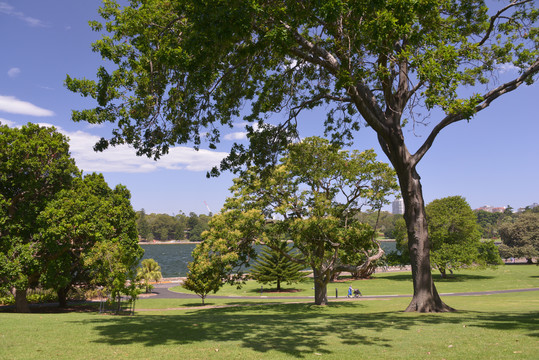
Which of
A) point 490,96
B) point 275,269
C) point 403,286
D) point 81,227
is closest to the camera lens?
point 490,96

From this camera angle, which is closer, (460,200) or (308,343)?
(308,343)

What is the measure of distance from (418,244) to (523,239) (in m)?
62.2

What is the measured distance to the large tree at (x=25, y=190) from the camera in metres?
A: 20.5

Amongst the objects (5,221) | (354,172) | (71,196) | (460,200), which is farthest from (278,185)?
(460,200)

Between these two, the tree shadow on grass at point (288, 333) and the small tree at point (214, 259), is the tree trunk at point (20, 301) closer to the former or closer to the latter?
the small tree at point (214, 259)

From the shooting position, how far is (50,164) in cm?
2250

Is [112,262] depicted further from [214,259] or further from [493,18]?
[493,18]

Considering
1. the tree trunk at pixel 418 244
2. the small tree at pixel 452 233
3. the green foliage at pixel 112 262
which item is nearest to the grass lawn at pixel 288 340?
the tree trunk at pixel 418 244

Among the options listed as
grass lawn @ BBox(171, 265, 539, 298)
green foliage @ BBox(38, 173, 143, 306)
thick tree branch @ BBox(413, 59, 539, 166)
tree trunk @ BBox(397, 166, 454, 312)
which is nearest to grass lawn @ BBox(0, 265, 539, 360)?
tree trunk @ BBox(397, 166, 454, 312)

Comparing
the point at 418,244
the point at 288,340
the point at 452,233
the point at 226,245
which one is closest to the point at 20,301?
the point at 226,245

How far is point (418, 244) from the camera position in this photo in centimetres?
1266

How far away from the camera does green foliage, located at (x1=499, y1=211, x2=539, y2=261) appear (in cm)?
6191

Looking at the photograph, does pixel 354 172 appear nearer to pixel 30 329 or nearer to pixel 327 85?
pixel 327 85

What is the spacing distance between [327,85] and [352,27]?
12.3 feet
